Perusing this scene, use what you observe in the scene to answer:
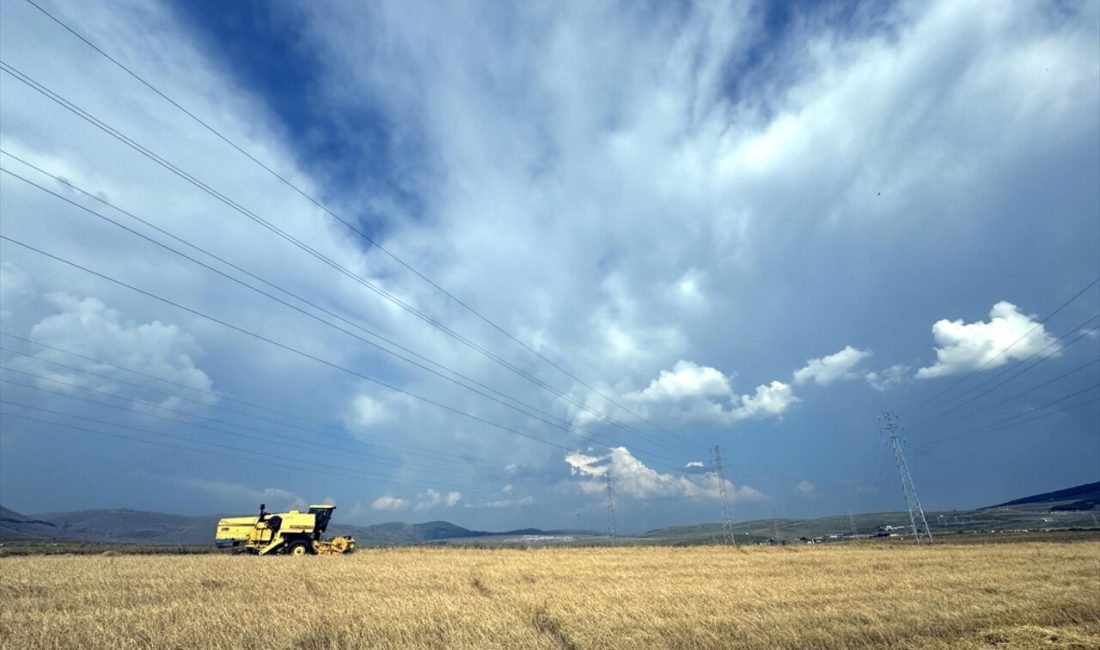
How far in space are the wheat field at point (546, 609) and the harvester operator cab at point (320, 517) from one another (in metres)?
24.8

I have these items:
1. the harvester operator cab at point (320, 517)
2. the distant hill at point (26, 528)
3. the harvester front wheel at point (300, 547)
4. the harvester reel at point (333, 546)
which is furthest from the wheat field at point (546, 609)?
Result: the distant hill at point (26, 528)

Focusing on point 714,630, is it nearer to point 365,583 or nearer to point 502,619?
point 502,619

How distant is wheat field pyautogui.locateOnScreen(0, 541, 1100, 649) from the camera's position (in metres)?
12.7

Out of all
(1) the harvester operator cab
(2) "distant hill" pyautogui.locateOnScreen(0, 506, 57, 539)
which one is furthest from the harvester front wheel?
(2) "distant hill" pyautogui.locateOnScreen(0, 506, 57, 539)

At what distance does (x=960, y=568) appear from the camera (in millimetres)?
30031

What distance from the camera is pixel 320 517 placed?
53.7 m

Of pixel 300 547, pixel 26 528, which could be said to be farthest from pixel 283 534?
pixel 26 528

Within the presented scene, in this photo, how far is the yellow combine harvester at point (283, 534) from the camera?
5047 centimetres

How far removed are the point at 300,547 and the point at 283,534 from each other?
316 cm

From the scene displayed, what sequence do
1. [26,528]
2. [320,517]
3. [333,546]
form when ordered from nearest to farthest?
[333,546]
[320,517]
[26,528]

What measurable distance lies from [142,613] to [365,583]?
386 inches

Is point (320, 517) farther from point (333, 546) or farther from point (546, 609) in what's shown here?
point (546, 609)

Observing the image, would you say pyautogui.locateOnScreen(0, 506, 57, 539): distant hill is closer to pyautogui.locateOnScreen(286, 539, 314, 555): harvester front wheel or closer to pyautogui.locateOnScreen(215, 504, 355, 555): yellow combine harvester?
pyautogui.locateOnScreen(215, 504, 355, 555): yellow combine harvester

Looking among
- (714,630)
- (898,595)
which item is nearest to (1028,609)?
(898,595)
